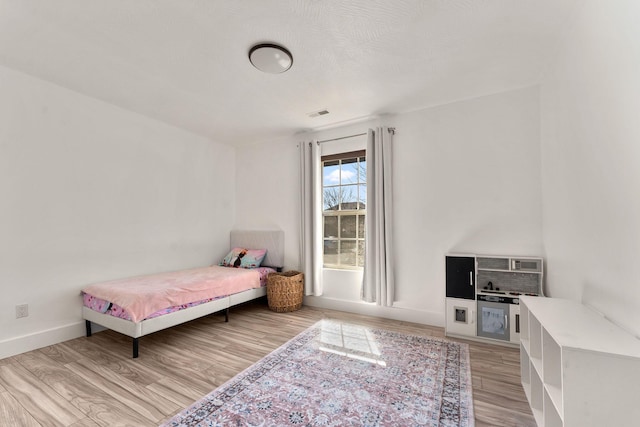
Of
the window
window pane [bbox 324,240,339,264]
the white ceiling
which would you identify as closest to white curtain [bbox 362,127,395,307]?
the window

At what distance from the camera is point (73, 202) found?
2881 millimetres

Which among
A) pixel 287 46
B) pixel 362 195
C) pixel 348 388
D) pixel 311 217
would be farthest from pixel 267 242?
pixel 287 46

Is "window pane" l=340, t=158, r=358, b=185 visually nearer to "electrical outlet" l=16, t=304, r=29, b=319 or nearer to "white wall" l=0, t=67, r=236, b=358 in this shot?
"white wall" l=0, t=67, r=236, b=358

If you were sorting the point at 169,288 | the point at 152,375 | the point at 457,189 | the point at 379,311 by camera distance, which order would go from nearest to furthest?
1. the point at 152,375
2. the point at 169,288
3. the point at 457,189
4. the point at 379,311

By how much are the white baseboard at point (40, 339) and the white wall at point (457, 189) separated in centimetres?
293

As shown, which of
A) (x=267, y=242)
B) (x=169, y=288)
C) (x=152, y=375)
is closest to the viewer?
(x=152, y=375)

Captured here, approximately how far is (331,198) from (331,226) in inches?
16.5

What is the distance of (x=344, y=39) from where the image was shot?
Result: 207 centimetres

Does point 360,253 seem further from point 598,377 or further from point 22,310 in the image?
point 22,310

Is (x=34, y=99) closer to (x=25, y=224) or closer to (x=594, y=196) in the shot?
(x=25, y=224)

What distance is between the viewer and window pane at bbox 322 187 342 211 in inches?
156

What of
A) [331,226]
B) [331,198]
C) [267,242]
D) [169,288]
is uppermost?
[331,198]

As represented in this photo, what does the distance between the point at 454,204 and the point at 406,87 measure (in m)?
1.40

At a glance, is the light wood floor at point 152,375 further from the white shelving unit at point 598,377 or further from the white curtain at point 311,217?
the white curtain at point 311,217
